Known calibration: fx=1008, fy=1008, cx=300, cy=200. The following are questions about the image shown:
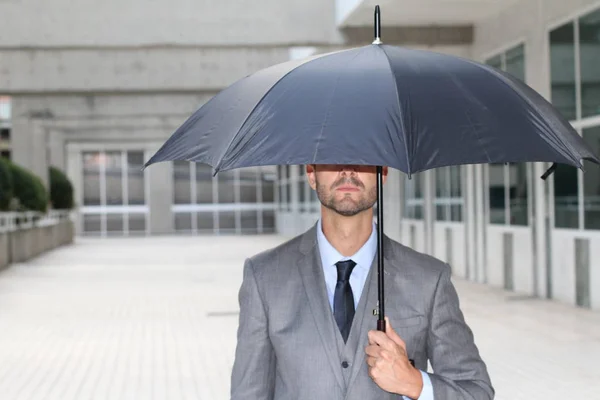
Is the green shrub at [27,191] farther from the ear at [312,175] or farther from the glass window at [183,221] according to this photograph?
the glass window at [183,221]

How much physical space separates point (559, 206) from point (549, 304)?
4.08ft

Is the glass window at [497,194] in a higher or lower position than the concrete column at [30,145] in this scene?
lower

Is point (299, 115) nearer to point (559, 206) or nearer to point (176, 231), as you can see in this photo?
point (559, 206)

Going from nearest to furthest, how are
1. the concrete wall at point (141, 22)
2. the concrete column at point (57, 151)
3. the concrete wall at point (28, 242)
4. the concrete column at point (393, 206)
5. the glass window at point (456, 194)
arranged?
the concrete wall at point (141, 22)
the glass window at point (456, 194)
the concrete column at point (393, 206)
the concrete wall at point (28, 242)
the concrete column at point (57, 151)

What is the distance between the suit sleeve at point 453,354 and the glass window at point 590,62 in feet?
31.4

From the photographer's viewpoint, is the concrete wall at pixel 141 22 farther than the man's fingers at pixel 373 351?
Yes

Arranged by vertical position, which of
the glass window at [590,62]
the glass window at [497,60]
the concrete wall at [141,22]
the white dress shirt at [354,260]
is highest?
the concrete wall at [141,22]

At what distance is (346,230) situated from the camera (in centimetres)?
251

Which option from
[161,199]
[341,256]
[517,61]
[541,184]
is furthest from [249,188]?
[341,256]

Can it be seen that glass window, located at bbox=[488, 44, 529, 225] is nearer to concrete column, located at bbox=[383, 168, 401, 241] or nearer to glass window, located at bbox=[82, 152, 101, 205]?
concrete column, located at bbox=[383, 168, 401, 241]

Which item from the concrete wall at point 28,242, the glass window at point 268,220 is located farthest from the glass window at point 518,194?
the glass window at point 268,220

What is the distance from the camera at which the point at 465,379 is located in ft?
7.88

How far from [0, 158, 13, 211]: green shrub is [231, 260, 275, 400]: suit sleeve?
1912cm

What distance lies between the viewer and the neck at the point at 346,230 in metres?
2.51
